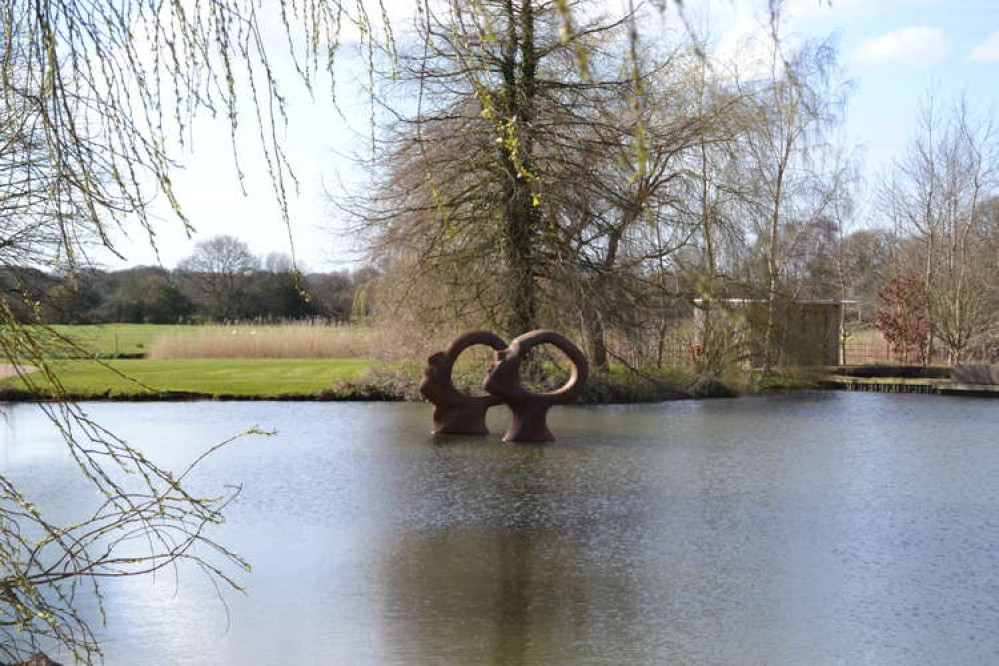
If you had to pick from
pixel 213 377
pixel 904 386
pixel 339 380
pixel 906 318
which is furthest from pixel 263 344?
pixel 906 318

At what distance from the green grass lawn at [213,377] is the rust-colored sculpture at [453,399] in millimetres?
4559

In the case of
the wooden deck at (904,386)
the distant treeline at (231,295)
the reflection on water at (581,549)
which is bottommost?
the reflection on water at (581,549)

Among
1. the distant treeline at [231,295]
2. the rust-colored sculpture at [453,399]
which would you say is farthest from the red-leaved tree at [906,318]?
the rust-colored sculpture at [453,399]

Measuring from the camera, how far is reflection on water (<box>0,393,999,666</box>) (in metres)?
4.92

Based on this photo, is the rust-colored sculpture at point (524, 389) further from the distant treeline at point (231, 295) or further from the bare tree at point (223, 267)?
the bare tree at point (223, 267)

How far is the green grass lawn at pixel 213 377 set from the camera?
17203mm

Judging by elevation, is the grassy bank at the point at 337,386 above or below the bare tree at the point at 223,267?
below

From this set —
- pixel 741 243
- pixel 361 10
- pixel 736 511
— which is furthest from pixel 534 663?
pixel 741 243

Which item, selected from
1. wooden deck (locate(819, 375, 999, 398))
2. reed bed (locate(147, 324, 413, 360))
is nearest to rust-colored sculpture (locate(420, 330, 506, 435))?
wooden deck (locate(819, 375, 999, 398))

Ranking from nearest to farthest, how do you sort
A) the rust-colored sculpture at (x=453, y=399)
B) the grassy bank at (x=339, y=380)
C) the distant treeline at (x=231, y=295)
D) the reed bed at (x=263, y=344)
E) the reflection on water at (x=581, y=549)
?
1. the reflection on water at (x=581, y=549)
2. the rust-colored sculpture at (x=453, y=399)
3. the grassy bank at (x=339, y=380)
4. the distant treeline at (x=231, y=295)
5. the reed bed at (x=263, y=344)

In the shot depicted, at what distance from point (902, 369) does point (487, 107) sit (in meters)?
20.4

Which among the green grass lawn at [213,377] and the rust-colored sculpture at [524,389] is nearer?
the rust-colored sculpture at [524,389]

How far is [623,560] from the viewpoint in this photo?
256 inches

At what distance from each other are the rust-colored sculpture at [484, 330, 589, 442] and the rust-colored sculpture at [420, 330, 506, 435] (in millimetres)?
419
